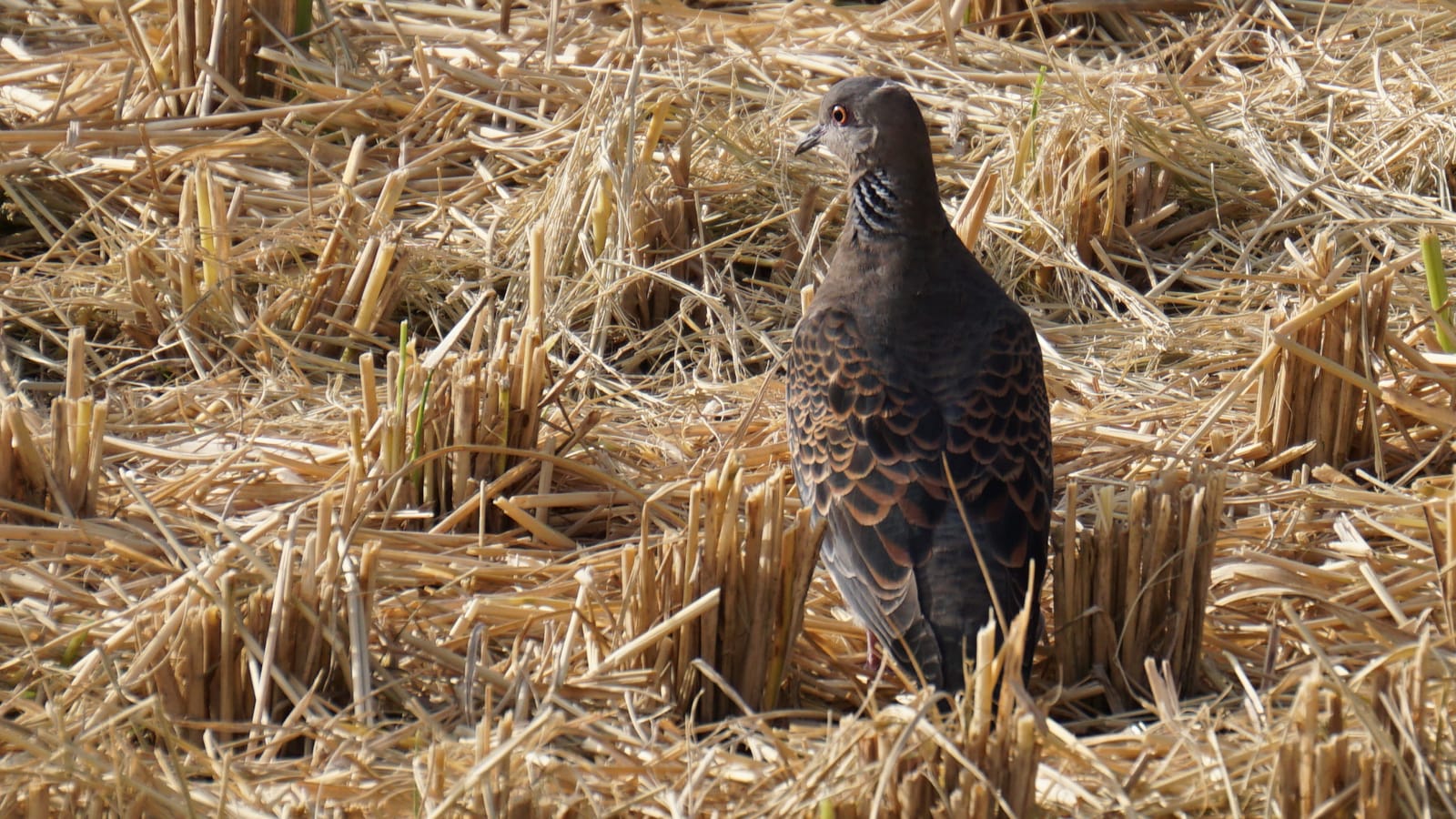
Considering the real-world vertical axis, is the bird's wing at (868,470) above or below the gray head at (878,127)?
below

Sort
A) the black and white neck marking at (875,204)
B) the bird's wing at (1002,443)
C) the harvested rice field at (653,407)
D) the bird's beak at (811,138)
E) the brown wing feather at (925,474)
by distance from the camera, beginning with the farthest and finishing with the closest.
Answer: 1. the bird's beak at (811,138)
2. the black and white neck marking at (875,204)
3. the bird's wing at (1002,443)
4. the brown wing feather at (925,474)
5. the harvested rice field at (653,407)

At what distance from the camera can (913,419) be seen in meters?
3.80

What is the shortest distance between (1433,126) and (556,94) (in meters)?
3.10

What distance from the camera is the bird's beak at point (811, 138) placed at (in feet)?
15.3

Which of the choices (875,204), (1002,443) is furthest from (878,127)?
(1002,443)

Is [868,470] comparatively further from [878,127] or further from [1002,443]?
[878,127]

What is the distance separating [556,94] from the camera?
20.1 ft

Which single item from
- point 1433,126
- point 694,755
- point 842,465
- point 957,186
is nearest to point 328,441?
point 842,465

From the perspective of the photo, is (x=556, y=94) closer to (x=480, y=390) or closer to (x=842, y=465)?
(x=480, y=390)

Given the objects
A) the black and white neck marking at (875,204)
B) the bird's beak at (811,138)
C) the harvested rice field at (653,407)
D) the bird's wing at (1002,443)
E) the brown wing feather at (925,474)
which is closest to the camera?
the harvested rice field at (653,407)

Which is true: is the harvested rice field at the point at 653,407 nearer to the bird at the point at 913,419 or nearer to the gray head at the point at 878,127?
the bird at the point at 913,419

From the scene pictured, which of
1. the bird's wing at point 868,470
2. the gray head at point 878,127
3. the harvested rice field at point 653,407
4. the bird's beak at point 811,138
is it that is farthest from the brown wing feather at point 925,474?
the bird's beak at point 811,138

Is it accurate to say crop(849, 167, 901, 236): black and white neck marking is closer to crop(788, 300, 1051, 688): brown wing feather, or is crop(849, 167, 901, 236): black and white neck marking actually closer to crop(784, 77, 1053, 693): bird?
crop(784, 77, 1053, 693): bird

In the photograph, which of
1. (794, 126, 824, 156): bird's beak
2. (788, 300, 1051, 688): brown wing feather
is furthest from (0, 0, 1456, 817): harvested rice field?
(794, 126, 824, 156): bird's beak
